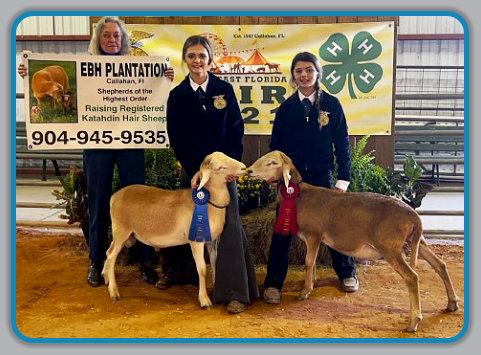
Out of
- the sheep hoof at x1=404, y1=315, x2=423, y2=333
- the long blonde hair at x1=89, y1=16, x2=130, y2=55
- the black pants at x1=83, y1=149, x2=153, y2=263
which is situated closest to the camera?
the sheep hoof at x1=404, y1=315, x2=423, y2=333

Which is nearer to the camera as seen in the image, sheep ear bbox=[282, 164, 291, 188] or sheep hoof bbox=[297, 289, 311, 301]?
sheep ear bbox=[282, 164, 291, 188]

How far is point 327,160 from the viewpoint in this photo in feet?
15.3

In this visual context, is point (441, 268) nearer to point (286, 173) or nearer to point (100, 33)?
point (286, 173)

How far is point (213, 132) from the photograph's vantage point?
176 inches

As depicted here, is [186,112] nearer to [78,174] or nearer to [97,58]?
[97,58]

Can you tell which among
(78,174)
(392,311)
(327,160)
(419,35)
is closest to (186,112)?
(327,160)

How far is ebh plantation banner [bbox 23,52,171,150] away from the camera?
452 cm

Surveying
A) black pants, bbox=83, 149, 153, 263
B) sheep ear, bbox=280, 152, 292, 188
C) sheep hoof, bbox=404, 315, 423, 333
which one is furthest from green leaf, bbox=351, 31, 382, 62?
sheep hoof, bbox=404, 315, 423, 333

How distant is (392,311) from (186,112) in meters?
2.17

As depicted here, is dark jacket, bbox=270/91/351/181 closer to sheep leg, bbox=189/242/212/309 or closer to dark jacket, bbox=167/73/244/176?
dark jacket, bbox=167/73/244/176

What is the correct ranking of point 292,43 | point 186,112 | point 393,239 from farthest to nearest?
point 292,43 < point 186,112 < point 393,239

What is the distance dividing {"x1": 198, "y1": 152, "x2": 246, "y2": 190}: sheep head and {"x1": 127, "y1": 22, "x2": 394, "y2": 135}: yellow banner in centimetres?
175

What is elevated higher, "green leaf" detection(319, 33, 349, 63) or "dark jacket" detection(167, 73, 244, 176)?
"green leaf" detection(319, 33, 349, 63)

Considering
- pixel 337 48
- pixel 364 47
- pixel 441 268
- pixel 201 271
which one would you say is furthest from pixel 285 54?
pixel 441 268
